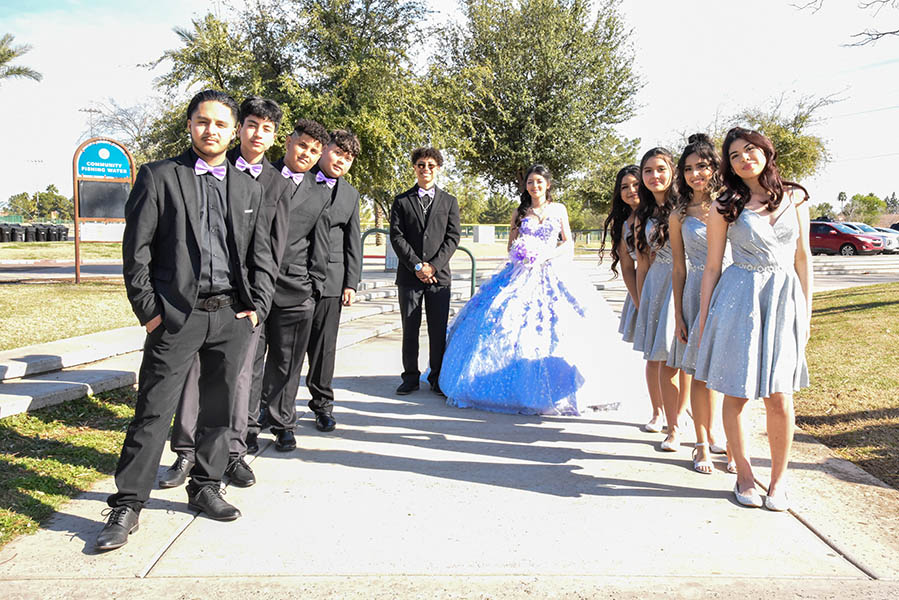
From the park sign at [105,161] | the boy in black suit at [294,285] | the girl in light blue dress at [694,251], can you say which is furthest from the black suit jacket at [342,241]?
the park sign at [105,161]

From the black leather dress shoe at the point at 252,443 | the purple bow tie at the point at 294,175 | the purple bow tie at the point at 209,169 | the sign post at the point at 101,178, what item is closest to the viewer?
the purple bow tie at the point at 209,169

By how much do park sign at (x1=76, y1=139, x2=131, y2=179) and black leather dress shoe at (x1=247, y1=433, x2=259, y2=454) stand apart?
11.1 metres

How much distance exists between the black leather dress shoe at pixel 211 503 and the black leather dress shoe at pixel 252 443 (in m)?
0.93

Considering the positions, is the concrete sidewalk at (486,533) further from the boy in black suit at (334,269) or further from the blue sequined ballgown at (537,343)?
the blue sequined ballgown at (537,343)

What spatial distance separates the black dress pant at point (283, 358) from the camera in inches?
182

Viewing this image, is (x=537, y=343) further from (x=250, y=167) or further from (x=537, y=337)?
(x=250, y=167)

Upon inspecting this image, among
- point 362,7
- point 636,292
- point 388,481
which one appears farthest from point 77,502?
point 362,7

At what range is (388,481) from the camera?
13.1 ft

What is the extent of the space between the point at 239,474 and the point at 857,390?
5413 mm

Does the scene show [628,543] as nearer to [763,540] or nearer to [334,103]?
[763,540]

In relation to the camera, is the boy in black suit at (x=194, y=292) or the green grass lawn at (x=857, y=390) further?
the green grass lawn at (x=857, y=390)

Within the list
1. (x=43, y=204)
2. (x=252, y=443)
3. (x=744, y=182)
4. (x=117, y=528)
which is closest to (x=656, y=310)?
(x=744, y=182)

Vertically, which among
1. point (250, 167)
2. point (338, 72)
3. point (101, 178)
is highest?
point (338, 72)

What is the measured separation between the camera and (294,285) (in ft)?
14.9
